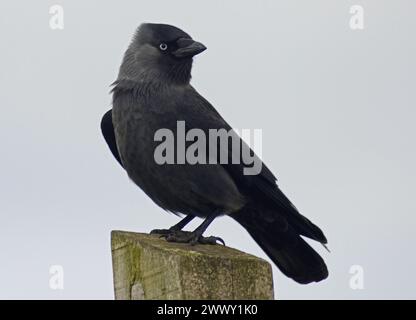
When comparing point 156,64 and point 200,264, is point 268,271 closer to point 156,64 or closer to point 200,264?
point 200,264

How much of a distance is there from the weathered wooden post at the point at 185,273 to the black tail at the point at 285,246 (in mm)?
3184

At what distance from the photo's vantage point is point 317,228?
706 centimetres

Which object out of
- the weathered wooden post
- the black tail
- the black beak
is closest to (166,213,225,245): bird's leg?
the black tail

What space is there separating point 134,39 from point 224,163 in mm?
1666

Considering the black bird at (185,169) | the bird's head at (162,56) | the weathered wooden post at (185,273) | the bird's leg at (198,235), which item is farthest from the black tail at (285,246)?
the weathered wooden post at (185,273)

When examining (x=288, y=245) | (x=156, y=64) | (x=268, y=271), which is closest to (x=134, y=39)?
(x=156, y=64)

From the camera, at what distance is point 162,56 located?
8.00 meters

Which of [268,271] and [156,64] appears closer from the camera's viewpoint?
[268,271]

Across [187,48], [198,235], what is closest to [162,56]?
[187,48]

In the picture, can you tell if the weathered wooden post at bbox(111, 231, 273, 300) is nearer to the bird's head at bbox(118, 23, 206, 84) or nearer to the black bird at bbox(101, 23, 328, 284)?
the black bird at bbox(101, 23, 328, 284)

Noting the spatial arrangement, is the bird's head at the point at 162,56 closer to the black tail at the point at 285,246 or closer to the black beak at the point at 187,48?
the black beak at the point at 187,48

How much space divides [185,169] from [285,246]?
1118 mm
